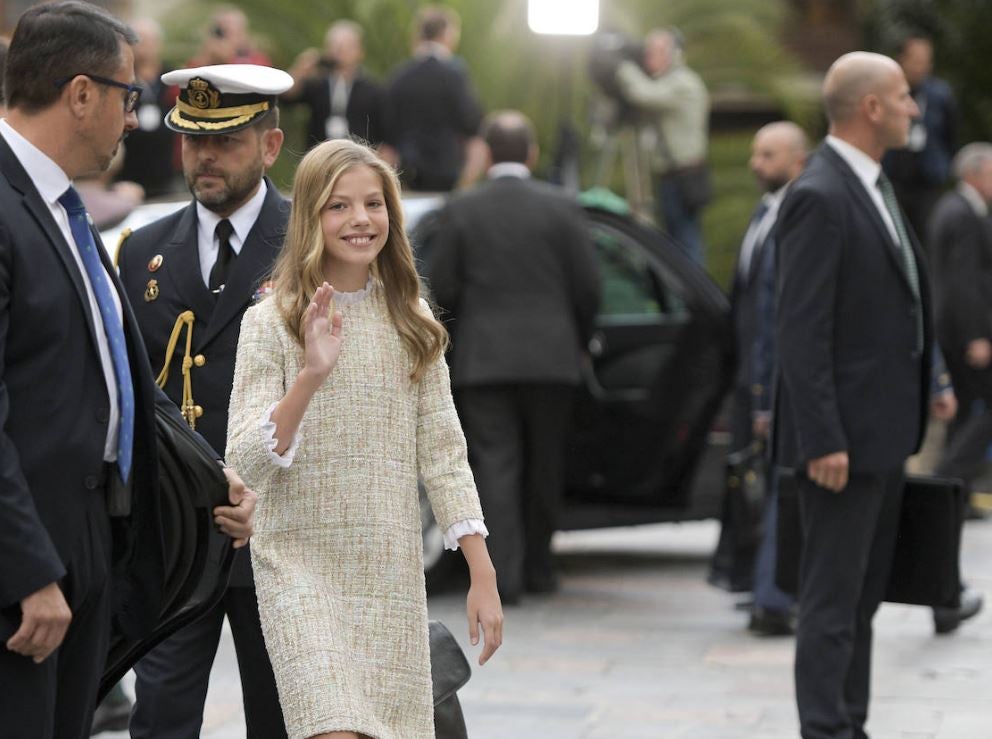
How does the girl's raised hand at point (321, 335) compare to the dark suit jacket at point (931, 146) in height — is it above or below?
above

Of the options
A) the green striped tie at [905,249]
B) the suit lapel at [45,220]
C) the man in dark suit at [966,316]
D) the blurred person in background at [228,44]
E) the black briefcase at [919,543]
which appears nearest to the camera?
the suit lapel at [45,220]

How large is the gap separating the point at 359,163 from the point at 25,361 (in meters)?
1.04

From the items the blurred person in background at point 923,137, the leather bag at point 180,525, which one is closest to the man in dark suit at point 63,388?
the leather bag at point 180,525

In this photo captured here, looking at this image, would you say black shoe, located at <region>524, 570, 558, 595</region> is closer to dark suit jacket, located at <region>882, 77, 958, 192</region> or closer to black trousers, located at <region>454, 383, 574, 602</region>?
black trousers, located at <region>454, 383, 574, 602</region>

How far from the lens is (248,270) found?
4410 millimetres

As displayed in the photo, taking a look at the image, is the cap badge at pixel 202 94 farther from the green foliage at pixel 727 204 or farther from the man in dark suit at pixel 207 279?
the green foliage at pixel 727 204

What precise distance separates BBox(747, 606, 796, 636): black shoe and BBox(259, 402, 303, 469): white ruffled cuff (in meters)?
4.34

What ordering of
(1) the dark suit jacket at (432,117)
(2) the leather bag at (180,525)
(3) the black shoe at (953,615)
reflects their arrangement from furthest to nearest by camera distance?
(1) the dark suit jacket at (432,117) → (3) the black shoe at (953,615) → (2) the leather bag at (180,525)

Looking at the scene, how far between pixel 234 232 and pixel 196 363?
13.1 inches

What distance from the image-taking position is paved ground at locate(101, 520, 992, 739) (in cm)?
623

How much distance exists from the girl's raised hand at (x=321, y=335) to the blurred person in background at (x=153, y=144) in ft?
25.3

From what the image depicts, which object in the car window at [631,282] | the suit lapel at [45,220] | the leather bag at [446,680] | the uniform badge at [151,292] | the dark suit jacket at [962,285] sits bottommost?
the dark suit jacket at [962,285]

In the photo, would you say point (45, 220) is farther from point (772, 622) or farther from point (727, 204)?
point (727, 204)

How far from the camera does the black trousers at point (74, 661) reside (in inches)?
124
